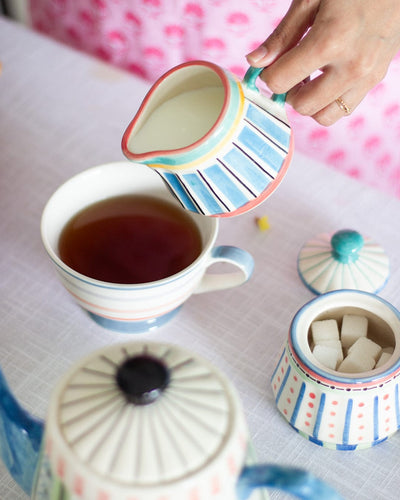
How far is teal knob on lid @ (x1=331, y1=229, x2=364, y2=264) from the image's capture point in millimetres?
708

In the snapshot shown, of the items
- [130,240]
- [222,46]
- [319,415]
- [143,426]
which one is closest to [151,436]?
[143,426]

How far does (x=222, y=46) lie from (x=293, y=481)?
101cm

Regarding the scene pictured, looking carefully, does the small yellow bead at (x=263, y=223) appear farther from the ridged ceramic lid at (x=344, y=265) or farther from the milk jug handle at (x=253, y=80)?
the milk jug handle at (x=253, y=80)

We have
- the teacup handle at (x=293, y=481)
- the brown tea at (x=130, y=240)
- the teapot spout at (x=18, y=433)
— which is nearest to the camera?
the teacup handle at (x=293, y=481)

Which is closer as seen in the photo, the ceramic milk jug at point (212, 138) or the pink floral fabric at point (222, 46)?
the ceramic milk jug at point (212, 138)

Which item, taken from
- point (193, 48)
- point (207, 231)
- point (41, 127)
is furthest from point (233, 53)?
point (207, 231)

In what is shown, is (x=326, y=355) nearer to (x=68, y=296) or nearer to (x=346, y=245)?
(x=346, y=245)

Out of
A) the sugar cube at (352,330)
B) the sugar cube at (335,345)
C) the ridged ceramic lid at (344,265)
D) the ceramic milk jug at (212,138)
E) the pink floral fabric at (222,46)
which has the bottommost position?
the pink floral fabric at (222,46)

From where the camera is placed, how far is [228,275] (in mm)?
694

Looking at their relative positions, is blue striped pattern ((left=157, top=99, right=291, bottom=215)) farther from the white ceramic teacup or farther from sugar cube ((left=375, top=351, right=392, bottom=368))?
sugar cube ((left=375, top=351, right=392, bottom=368))

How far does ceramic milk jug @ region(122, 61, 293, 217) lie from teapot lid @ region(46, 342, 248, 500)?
0.21 meters

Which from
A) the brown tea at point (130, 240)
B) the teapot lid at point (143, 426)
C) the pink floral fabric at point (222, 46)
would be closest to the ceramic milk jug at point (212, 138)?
the brown tea at point (130, 240)

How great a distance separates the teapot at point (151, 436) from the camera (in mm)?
351

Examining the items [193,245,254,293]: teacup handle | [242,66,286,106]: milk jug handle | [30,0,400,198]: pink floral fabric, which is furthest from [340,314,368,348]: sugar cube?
[30,0,400,198]: pink floral fabric
